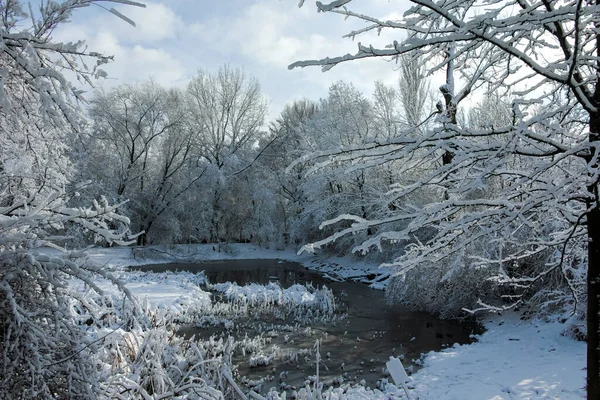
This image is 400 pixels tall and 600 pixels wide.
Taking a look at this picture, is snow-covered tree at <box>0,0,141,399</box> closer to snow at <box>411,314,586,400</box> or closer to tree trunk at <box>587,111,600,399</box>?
tree trunk at <box>587,111,600,399</box>

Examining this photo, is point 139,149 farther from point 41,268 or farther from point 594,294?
point 594,294


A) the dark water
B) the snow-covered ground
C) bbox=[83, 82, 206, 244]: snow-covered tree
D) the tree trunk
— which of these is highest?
bbox=[83, 82, 206, 244]: snow-covered tree

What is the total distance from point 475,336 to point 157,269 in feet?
53.2

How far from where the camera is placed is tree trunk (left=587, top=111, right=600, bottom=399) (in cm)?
249

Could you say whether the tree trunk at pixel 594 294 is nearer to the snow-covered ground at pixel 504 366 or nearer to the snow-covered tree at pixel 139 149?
the snow-covered ground at pixel 504 366

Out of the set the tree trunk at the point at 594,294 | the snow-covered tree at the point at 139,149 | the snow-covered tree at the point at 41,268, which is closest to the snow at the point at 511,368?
the tree trunk at the point at 594,294

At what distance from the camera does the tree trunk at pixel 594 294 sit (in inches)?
98.0

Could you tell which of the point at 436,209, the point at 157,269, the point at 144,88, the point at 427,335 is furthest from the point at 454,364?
the point at 144,88

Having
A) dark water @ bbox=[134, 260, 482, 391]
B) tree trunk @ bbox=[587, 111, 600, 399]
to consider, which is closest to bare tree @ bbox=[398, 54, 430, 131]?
dark water @ bbox=[134, 260, 482, 391]

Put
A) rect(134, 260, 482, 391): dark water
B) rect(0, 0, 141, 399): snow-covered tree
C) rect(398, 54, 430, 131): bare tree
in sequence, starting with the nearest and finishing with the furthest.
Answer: rect(0, 0, 141, 399): snow-covered tree → rect(134, 260, 482, 391): dark water → rect(398, 54, 430, 131): bare tree

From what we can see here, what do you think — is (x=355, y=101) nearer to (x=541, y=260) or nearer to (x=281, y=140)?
(x=281, y=140)

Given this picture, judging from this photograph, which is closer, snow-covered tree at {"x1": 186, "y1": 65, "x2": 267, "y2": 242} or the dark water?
the dark water

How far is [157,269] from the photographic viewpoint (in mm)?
20656

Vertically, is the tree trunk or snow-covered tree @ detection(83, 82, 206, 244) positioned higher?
snow-covered tree @ detection(83, 82, 206, 244)
